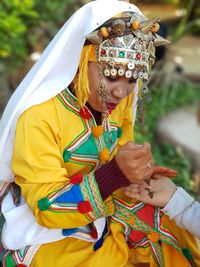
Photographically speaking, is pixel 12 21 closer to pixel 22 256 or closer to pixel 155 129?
pixel 155 129

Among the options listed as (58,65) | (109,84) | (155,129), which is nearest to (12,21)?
(155,129)

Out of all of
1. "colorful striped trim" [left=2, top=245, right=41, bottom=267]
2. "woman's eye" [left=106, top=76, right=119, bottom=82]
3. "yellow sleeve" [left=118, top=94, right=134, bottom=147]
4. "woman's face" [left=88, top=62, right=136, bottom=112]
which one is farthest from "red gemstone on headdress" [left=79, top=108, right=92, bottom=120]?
"colorful striped trim" [left=2, top=245, right=41, bottom=267]

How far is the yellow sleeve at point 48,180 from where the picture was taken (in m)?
2.14

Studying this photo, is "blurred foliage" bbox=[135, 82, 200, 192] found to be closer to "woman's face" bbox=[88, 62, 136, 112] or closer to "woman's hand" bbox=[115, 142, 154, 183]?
"woman's face" bbox=[88, 62, 136, 112]

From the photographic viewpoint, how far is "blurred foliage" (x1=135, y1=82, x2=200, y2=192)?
464 centimetres

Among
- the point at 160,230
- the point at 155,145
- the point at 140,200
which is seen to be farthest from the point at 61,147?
the point at 155,145

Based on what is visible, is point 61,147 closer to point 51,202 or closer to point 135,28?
point 51,202

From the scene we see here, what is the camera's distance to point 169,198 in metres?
2.44

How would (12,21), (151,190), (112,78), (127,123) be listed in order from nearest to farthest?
1. (112,78)
2. (151,190)
3. (127,123)
4. (12,21)

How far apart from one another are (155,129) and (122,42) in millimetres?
3220

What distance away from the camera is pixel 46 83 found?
2297mm

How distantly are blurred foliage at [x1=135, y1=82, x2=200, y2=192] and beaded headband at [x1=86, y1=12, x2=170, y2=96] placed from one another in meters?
1.78

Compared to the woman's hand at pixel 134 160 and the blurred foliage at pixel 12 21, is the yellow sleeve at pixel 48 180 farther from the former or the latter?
the blurred foliage at pixel 12 21

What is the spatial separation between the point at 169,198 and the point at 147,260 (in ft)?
1.00
